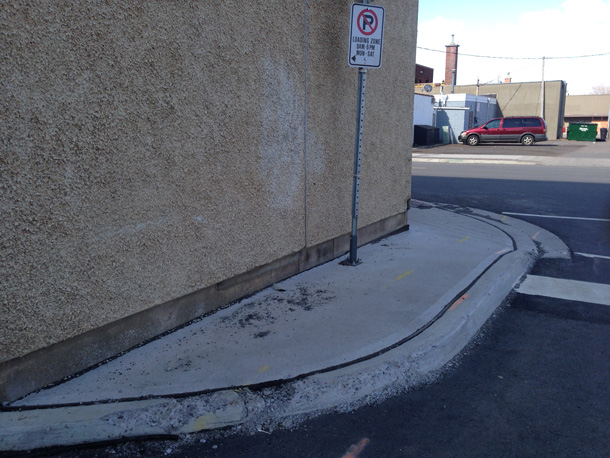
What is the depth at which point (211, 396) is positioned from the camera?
10.4 ft

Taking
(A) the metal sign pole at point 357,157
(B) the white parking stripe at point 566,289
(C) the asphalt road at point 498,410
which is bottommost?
(C) the asphalt road at point 498,410

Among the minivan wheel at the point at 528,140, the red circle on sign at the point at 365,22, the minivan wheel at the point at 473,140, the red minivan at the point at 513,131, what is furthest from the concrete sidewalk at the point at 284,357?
the minivan wheel at the point at 528,140

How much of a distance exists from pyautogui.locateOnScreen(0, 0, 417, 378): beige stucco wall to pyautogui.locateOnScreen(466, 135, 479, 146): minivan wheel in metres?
30.6

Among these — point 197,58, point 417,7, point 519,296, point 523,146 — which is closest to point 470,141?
point 523,146

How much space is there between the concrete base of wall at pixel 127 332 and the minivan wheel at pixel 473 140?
31059 millimetres

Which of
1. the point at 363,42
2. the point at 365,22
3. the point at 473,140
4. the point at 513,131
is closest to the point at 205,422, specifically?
the point at 363,42

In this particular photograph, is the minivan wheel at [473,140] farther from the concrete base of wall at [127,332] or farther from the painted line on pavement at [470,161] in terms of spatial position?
the concrete base of wall at [127,332]

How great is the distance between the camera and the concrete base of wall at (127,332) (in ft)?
10.3

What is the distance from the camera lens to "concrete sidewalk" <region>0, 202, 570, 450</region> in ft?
9.83

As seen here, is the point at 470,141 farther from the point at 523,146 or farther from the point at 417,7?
the point at 417,7

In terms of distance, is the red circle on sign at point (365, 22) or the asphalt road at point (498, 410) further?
the red circle on sign at point (365, 22)

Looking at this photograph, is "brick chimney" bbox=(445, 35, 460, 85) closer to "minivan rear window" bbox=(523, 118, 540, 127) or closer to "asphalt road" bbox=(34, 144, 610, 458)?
"minivan rear window" bbox=(523, 118, 540, 127)

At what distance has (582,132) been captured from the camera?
1620 inches

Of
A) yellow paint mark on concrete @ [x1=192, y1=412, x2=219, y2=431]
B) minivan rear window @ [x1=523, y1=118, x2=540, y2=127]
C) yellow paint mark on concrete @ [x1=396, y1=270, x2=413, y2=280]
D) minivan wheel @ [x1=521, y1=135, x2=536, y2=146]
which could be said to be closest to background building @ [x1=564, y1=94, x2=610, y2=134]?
minivan rear window @ [x1=523, y1=118, x2=540, y2=127]
